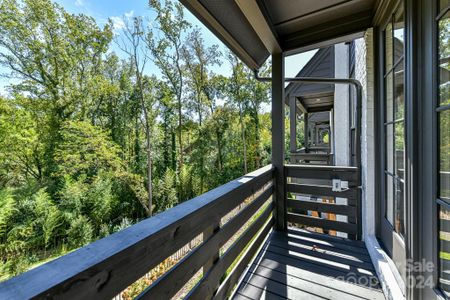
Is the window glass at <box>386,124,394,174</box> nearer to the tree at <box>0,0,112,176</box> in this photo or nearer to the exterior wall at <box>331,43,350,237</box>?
the exterior wall at <box>331,43,350,237</box>

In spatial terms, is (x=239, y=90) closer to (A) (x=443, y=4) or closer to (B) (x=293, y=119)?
(B) (x=293, y=119)

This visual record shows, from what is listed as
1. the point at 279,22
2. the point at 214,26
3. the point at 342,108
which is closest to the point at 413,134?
the point at 214,26

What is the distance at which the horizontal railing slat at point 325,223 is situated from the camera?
86.0 inches

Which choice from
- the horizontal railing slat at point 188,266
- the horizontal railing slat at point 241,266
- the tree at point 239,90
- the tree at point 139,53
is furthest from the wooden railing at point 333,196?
the tree at point 239,90

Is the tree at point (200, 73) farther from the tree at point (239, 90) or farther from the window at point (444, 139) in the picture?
the window at point (444, 139)

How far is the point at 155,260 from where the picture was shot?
0.74 metres

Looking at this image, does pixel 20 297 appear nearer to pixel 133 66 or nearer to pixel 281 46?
pixel 281 46

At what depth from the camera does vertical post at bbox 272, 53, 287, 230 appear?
7.50 ft

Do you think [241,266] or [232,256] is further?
[241,266]

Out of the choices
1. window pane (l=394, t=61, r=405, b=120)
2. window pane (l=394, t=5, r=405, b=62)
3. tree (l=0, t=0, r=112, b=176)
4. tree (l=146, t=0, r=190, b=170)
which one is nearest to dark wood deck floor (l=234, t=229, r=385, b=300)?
window pane (l=394, t=61, r=405, b=120)

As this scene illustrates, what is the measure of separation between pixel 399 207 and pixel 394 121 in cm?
62

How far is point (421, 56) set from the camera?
1021 mm

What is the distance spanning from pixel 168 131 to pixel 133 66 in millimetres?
3976

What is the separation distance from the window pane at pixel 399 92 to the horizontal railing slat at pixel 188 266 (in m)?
1.30
